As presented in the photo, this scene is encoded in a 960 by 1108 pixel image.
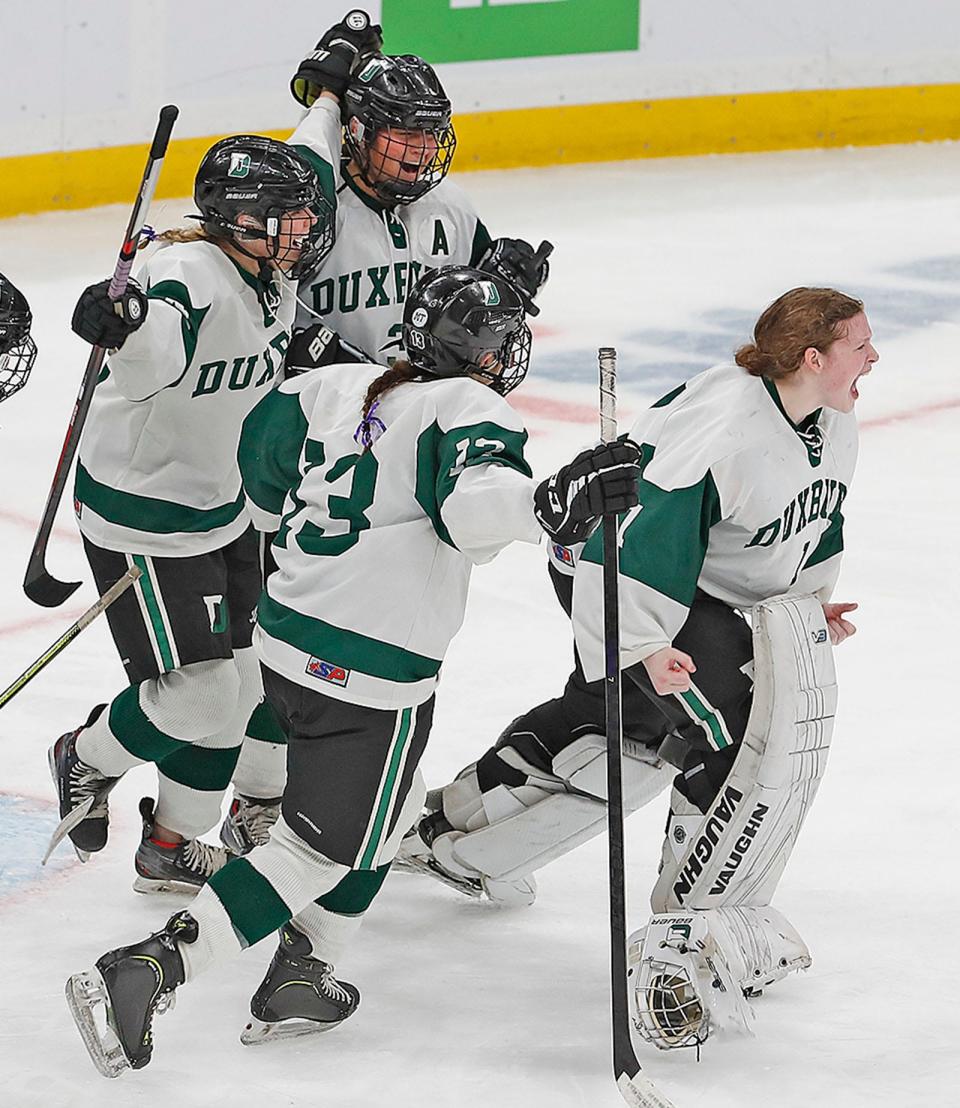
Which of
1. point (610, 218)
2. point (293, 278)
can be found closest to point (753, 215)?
point (610, 218)

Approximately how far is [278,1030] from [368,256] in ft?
3.80

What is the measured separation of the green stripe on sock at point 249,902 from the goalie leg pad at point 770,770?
0.51 m

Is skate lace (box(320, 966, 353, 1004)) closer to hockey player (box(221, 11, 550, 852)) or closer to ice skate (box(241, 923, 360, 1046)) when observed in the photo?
ice skate (box(241, 923, 360, 1046))

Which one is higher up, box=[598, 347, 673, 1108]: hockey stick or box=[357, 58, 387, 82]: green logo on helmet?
box=[357, 58, 387, 82]: green logo on helmet

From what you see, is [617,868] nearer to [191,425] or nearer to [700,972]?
[700,972]

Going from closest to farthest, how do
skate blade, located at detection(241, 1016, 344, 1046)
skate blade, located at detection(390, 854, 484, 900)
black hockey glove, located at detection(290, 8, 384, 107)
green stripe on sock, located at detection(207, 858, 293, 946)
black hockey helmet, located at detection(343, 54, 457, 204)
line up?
green stripe on sock, located at detection(207, 858, 293, 946), skate blade, located at detection(241, 1016, 344, 1046), skate blade, located at detection(390, 854, 484, 900), black hockey helmet, located at detection(343, 54, 457, 204), black hockey glove, located at detection(290, 8, 384, 107)

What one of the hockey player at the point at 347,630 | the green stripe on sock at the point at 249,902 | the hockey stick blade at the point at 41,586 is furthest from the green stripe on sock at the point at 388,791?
the hockey stick blade at the point at 41,586

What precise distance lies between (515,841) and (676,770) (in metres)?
0.25

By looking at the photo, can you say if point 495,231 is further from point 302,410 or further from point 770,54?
point 302,410

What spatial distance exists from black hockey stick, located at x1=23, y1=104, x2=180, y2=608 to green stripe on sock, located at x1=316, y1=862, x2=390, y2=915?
71 centimetres

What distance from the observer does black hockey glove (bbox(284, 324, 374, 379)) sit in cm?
284

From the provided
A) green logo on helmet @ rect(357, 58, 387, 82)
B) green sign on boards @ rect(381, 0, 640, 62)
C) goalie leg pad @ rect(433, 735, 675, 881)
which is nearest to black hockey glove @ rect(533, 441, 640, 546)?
goalie leg pad @ rect(433, 735, 675, 881)

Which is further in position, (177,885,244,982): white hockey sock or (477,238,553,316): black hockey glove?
(477,238,553,316): black hockey glove

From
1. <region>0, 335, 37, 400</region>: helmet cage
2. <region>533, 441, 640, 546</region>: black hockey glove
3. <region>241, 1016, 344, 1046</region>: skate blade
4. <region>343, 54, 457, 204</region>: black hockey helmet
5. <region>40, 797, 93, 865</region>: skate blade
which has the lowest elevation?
<region>241, 1016, 344, 1046</region>: skate blade
